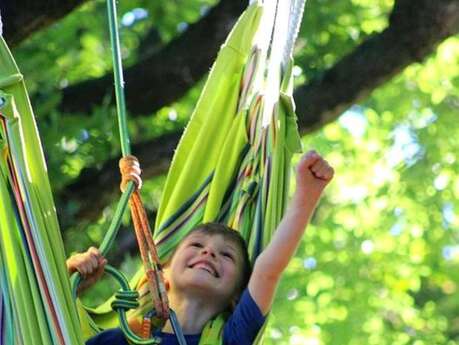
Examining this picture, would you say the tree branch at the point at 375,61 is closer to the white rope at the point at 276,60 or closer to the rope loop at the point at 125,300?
the white rope at the point at 276,60

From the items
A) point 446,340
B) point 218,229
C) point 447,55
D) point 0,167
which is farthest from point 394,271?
point 0,167

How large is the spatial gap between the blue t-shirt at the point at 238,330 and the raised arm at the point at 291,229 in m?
0.02

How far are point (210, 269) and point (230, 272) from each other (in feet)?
0.14

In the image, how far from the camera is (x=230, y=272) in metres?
3.51

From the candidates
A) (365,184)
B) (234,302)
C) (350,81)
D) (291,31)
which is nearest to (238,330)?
(234,302)

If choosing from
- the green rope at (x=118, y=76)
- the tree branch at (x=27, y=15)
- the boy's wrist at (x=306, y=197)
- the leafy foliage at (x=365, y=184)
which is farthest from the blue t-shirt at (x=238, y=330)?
the leafy foliage at (x=365, y=184)

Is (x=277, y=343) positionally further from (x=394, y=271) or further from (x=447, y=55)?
(x=447, y=55)

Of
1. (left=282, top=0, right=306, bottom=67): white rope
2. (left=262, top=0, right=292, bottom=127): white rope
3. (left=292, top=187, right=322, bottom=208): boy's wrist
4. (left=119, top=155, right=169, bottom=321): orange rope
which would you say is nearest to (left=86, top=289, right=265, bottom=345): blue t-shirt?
(left=119, top=155, right=169, bottom=321): orange rope

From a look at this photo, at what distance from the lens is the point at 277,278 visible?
3293 millimetres

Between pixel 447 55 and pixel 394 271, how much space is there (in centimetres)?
86

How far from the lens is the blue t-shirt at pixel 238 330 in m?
3.32

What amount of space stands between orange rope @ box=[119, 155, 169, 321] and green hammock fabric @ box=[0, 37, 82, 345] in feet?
1.05

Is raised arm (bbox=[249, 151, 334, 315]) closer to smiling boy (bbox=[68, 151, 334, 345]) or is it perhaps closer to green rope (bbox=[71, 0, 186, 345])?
smiling boy (bbox=[68, 151, 334, 345])

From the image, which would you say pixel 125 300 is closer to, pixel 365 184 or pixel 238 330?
pixel 238 330
